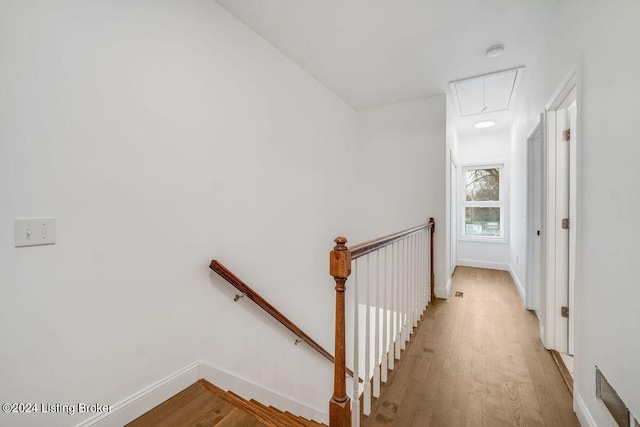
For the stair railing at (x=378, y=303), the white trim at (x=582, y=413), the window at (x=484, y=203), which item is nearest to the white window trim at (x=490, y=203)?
the window at (x=484, y=203)

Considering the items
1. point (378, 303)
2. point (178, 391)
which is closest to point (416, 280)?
point (378, 303)

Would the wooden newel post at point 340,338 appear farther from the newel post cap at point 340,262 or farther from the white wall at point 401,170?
the white wall at point 401,170

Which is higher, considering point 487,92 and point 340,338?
point 487,92

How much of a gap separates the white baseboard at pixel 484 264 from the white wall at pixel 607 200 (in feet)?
12.7

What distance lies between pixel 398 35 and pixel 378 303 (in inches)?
85.8

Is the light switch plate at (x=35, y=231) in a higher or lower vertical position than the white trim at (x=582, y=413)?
higher

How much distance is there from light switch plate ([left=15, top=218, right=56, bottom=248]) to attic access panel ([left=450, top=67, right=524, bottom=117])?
3664mm

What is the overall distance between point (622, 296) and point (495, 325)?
1.86 meters

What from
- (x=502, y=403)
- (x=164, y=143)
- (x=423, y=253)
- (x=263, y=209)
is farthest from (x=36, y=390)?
(x=423, y=253)

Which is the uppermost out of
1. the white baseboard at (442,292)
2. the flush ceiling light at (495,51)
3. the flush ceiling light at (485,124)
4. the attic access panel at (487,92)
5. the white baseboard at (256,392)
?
the flush ceiling light at (495,51)

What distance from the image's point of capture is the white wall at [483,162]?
16.3 ft

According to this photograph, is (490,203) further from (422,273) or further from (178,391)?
(178,391)

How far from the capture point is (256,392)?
2119 millimetres

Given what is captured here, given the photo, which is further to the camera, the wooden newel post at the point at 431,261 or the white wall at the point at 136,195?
the wooden newel post at the point at 431,261
